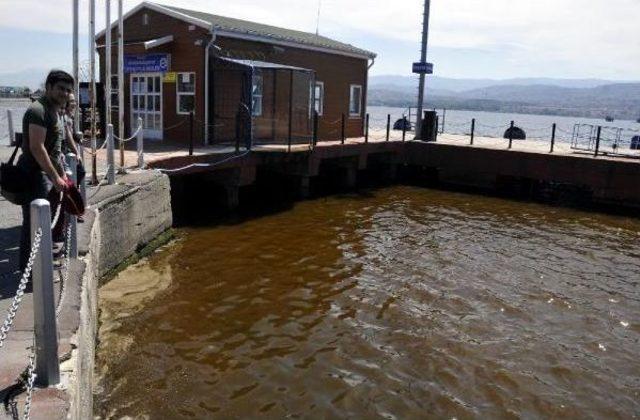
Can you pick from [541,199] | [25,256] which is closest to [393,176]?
[541,199]

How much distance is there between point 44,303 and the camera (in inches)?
135

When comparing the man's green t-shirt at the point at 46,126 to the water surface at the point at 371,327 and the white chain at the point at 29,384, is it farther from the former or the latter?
the water surface at the point at 371,327

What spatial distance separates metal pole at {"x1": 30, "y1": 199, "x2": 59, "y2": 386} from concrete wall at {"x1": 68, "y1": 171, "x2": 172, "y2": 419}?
109 cm

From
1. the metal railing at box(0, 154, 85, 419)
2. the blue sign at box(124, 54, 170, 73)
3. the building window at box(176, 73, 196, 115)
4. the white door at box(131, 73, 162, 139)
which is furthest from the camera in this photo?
the white door at box(131, 73, 162, 139)

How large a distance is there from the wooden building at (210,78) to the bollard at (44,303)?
1176 centimetres

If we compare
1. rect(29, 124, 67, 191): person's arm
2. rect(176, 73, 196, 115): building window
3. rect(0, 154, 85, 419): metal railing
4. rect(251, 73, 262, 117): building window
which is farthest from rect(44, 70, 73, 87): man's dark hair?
rect(251, 73, 262, 117): building window

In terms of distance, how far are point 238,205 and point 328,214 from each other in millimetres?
2467

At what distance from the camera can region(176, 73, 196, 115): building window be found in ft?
55.3

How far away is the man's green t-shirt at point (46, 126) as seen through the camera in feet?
16.5

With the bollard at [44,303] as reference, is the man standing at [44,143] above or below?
above

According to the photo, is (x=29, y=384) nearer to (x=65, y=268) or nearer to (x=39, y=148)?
(x=39, y=148)

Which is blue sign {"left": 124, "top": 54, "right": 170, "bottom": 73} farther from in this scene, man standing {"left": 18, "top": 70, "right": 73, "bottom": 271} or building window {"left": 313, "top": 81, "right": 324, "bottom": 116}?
man standing {"left": 18, "top": 70, "right": 73, "bottom": 271}

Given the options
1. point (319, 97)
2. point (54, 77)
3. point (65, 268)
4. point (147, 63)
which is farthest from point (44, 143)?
point (319, 97)

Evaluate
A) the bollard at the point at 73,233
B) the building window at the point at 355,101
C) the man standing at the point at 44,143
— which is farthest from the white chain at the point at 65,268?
the building window at the point at 355,101
